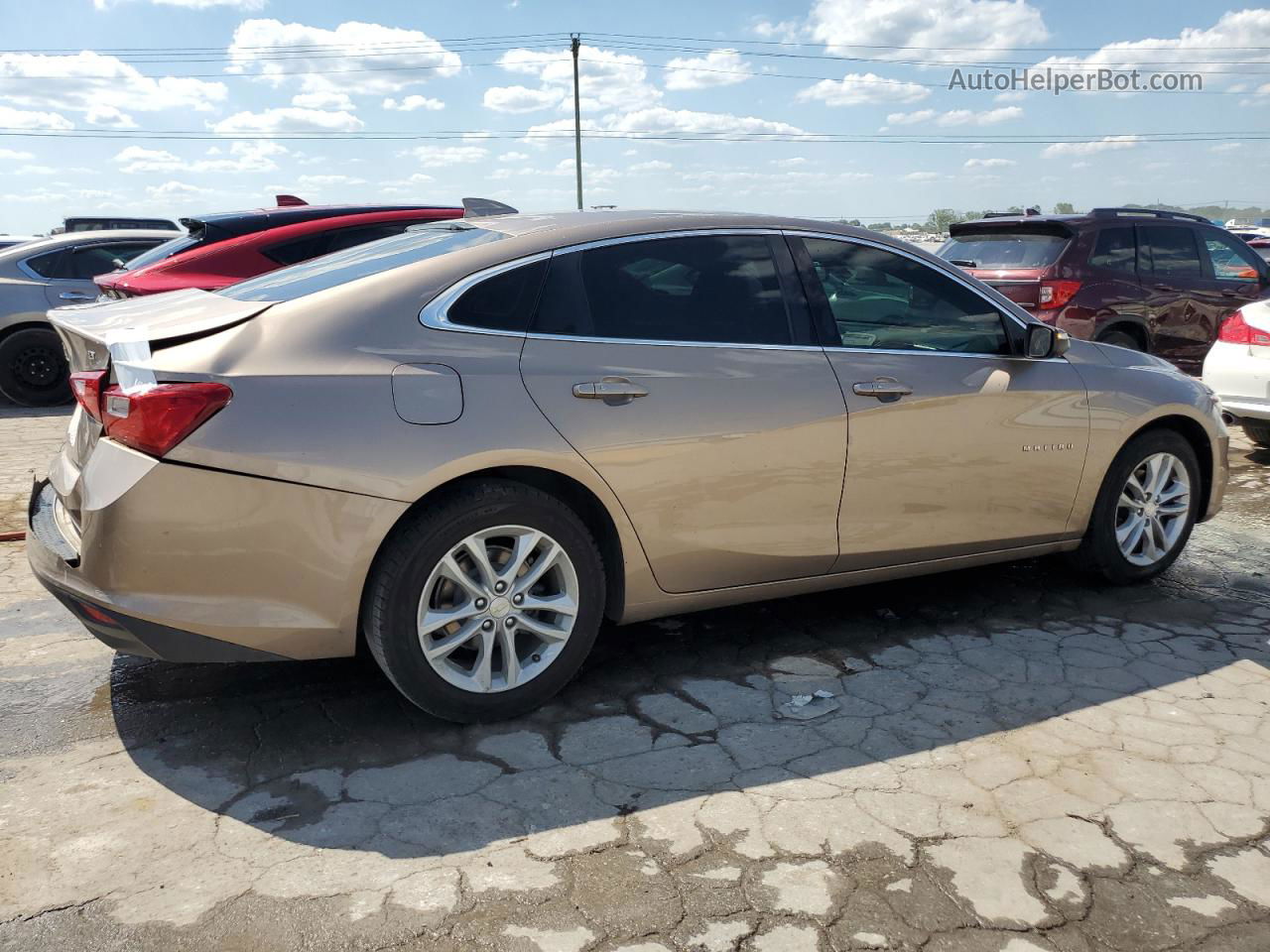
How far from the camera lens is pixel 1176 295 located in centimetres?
970

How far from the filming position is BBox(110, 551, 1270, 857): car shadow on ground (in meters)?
3.04

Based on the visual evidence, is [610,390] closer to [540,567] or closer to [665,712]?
[540,567]

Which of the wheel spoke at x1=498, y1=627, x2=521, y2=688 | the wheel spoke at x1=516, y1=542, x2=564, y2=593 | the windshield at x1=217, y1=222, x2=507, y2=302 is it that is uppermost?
the windshield at x1=217, y1=222, x2=507, y2=302

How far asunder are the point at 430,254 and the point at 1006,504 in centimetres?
245

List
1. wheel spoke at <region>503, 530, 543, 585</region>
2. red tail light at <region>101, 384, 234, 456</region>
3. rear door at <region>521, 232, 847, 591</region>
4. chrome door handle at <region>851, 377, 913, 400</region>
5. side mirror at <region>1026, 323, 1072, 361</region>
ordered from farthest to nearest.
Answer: side mirror at <region>1026, 323, 1072, 361</region>, chrome door handle at <region>851, 377, 913, 400</region>, rear door at <region>521, 232, 847, 591</region>, wheel spoke at <region>503, 530, 543, 585</region>, red tail light at <region>101, 384, 234, 456</region>

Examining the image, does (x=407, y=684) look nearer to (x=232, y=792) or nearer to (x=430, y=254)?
(x=232, y=792)

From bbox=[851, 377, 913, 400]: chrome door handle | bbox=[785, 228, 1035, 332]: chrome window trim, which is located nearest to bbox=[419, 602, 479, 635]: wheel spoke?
bbox=[851, 377, 913, 400]: chrome door handle

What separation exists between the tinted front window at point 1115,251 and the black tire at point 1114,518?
455cm

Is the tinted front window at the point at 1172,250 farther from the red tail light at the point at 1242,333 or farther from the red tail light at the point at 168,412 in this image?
the red tail light at the point at 168,412

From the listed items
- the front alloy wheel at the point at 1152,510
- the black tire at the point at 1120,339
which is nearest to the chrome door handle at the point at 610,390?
the front alloy wheel at the point at 1152,510

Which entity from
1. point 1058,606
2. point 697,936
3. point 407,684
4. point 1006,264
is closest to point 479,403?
point 407,684

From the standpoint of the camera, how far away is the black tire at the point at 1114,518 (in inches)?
189

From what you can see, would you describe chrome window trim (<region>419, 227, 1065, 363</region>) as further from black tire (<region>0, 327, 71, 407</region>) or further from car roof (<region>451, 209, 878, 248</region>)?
black tire (<region>0, 327, 71, 407</region>)

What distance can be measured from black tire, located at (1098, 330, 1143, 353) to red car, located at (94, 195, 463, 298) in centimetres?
546
